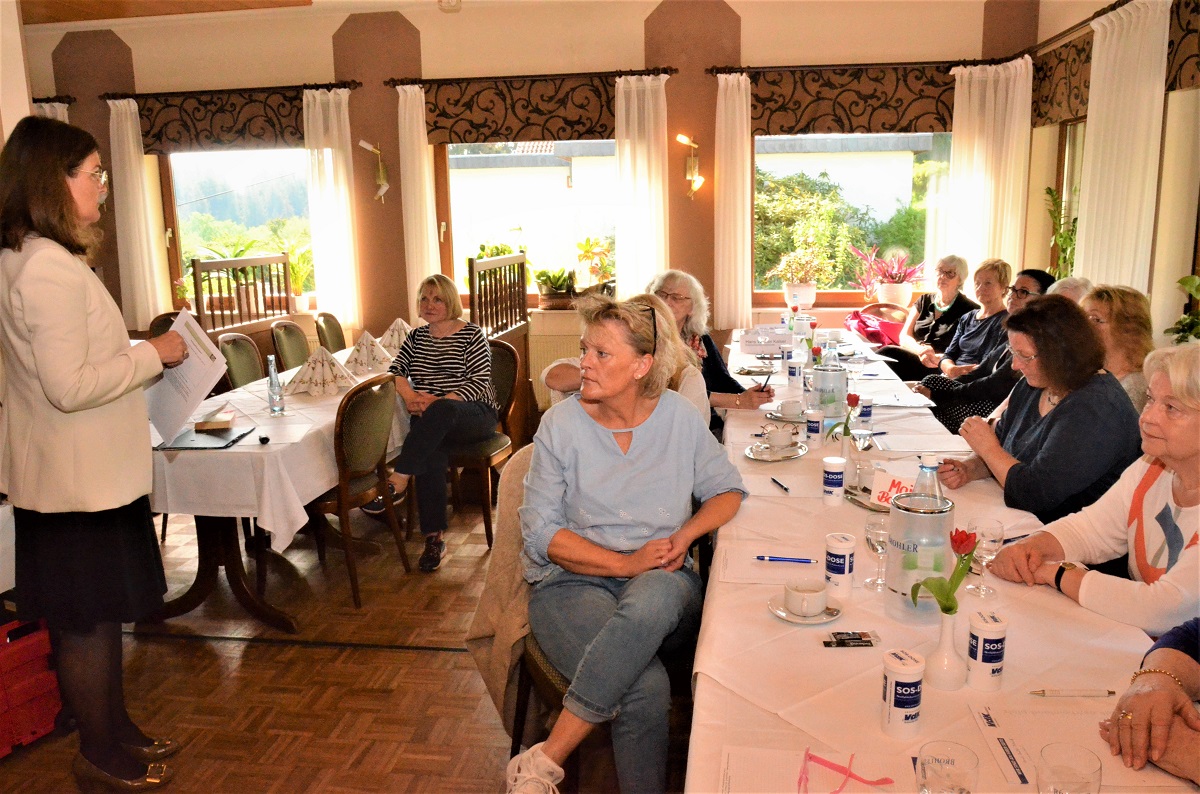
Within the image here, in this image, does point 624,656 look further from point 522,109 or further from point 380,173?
point 380,173

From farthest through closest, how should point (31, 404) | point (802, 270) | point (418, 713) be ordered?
1. point (802, 270)
2. point (418, 713)
3. point (31, 404)

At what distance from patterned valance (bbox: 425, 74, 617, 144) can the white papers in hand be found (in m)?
4.67

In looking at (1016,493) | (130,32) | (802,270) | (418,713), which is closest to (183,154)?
(130,32)

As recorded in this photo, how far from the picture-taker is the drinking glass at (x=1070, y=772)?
107cm

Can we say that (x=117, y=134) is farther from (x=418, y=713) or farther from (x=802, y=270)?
(x=418, y=713)

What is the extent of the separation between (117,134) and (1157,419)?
776 cm

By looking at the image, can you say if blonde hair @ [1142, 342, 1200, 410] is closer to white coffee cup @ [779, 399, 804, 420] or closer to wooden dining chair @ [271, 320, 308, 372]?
white coffee cup @ [779, 399, 804, 420]

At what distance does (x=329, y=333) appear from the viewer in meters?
5.80

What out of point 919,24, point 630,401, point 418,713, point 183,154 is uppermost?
point 919,24

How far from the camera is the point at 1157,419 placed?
160 centimetres

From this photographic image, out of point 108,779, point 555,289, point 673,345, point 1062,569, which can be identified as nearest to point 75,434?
point 108,779

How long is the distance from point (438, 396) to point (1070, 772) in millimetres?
3319

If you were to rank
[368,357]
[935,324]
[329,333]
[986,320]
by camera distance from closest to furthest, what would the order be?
[368,357]
[986,320]
[935,324]
[329,333]

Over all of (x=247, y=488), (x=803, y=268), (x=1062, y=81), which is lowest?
(x=247, y=488)
